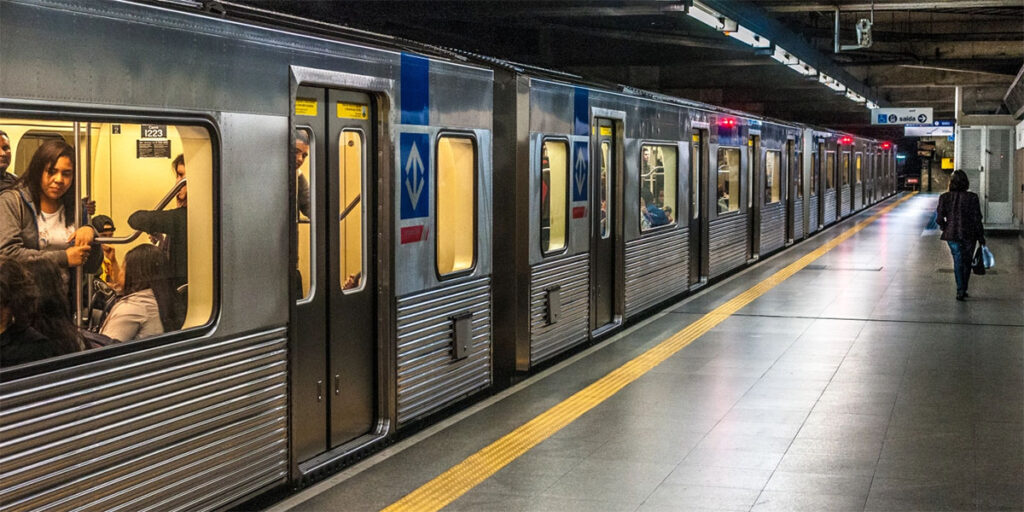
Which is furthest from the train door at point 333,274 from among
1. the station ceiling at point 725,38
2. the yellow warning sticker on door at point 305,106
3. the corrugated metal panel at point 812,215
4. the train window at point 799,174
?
the corrugated metal panel at point 812,215

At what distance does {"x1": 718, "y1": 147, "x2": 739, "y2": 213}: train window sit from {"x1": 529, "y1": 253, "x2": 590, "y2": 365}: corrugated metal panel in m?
6.11

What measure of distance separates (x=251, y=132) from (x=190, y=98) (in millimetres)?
466

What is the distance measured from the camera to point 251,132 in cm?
516

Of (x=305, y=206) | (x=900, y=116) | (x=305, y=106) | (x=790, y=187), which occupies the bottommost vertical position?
(x=305, y=206)

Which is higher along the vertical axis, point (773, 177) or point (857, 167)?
point (857, 167)

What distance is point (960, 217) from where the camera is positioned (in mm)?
12977

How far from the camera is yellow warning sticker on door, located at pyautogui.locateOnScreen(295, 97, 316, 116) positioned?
5.64 meters

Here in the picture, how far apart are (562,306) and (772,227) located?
11235 mm

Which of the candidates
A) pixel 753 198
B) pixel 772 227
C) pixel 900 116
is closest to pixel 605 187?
pixel 753 198

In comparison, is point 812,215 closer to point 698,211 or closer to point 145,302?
point 698,211

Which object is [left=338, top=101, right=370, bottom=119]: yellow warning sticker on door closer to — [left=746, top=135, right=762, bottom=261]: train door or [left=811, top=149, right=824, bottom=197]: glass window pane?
[left=746, top=135, right=762, bottom=261]: train door

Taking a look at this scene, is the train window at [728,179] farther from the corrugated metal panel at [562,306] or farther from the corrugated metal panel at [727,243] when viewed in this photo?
the corrugated metal panel at [562,306]

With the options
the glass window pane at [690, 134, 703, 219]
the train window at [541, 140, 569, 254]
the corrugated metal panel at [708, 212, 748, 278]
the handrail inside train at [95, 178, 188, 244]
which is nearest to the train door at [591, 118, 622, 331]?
the train window at [541, 140, 569, 254]

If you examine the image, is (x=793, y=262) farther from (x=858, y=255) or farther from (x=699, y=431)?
(x=699, y=431)
